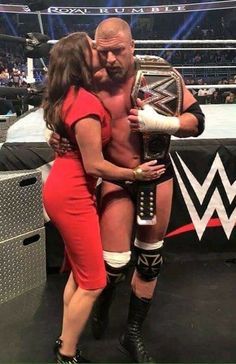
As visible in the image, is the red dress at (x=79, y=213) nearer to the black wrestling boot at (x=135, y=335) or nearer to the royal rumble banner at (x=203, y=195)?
the black wrestling boot at (x=135, y=335)

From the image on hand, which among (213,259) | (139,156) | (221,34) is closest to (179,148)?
(213,259)

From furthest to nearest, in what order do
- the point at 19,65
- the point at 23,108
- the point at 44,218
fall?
the point at 19,65
the point at 23,108
the point at 44,218

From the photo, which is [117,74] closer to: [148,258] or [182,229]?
[148,258]

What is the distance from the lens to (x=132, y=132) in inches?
62.8

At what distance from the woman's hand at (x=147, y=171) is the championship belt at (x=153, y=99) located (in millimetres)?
59

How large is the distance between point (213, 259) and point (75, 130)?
5.18 feet

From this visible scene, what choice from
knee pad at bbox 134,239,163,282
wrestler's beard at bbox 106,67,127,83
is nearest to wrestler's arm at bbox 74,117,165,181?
wrestler's beard at bbox 106,67,127,83

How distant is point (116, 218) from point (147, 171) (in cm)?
23

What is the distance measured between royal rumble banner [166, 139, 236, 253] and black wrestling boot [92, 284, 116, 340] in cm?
93

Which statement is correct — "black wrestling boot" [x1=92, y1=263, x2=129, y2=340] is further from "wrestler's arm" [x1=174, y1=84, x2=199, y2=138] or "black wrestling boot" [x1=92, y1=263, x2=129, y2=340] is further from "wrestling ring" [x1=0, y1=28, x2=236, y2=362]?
"wrestler's arm" [x1=174, y1=84, x2=199, y2=138]

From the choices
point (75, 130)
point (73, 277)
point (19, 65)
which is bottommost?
point (19, 65)

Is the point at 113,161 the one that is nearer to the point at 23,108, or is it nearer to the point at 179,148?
the point at 179,148

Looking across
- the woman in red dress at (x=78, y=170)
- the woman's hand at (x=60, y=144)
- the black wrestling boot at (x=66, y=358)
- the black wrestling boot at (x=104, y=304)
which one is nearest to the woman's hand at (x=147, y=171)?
the woman in red dress at (x=78, y=170)

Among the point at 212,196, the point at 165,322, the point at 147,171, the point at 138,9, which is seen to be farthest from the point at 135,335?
the point at 138,9
